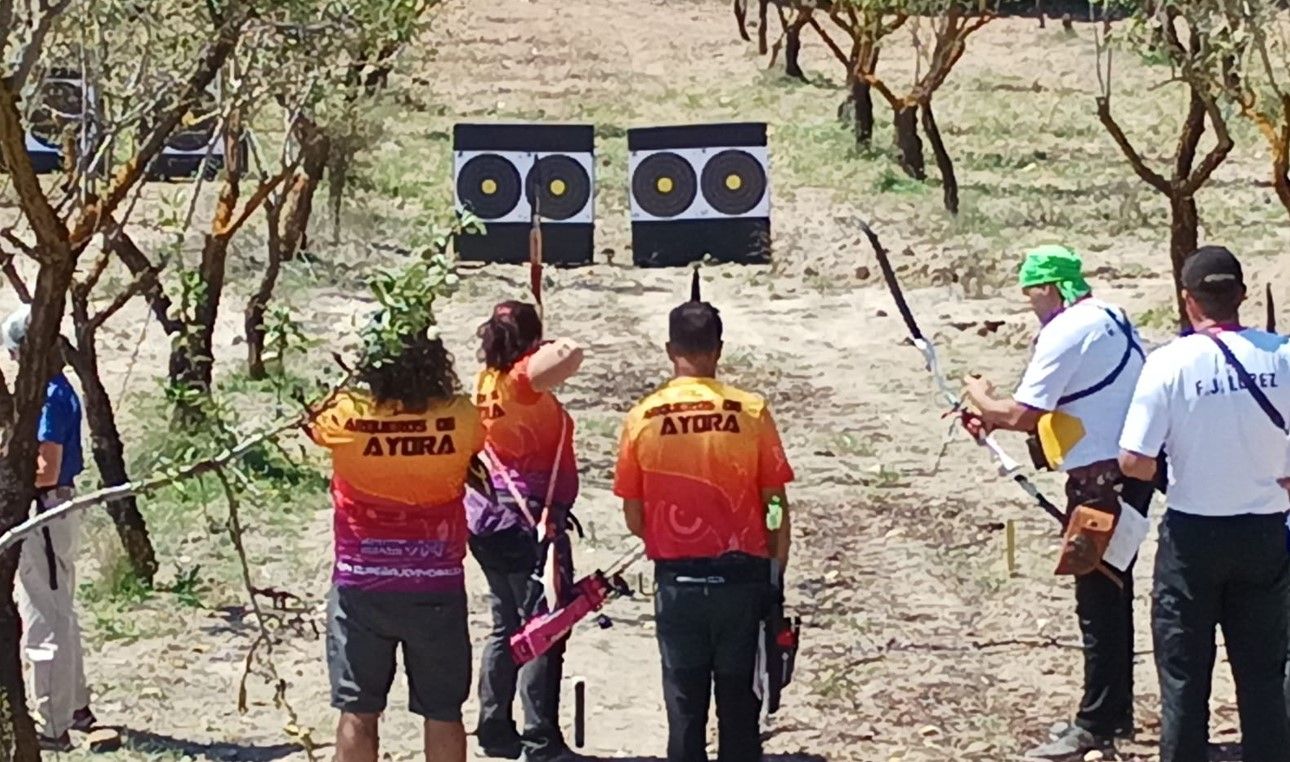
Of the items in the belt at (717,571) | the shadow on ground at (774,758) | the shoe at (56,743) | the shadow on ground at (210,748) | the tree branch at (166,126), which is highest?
the tree branch at (166,126)

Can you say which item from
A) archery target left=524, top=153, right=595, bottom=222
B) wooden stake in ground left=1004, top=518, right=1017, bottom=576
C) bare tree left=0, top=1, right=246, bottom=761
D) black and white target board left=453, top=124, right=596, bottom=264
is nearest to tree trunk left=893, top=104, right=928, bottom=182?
black and white target board left=453, top=124, right=596, bottom=264

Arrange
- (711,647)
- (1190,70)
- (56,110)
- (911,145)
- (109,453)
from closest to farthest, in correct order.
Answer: (711,647)
(56,110)
(109,453)
(1190,70)
(911,145)

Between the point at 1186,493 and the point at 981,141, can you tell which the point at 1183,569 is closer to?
the point at 1186,493

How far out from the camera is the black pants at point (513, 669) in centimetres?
644

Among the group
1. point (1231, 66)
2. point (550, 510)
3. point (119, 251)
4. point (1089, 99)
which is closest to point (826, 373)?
point (1231, 66)

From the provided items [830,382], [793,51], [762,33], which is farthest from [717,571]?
[762,33]

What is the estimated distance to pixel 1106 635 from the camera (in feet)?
21.3

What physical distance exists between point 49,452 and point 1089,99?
76.0 ft

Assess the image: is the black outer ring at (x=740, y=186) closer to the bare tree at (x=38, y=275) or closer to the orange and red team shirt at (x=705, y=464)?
the orange and red team shirt at (x=705, y=464)

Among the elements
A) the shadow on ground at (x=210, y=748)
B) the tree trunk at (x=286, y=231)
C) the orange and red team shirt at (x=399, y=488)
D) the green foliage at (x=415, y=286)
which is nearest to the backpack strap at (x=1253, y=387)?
the orange and red team shirt at (x=399, y=488)

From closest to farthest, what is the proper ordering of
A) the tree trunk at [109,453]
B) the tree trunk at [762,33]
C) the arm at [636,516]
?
the arm at [636,516] → the tree trunk at [109,453] → the tree trunk at [762,33]

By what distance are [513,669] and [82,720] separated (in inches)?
57.5

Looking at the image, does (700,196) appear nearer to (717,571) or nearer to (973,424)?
(973,424)

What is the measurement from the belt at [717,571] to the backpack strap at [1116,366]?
1.11 metres
